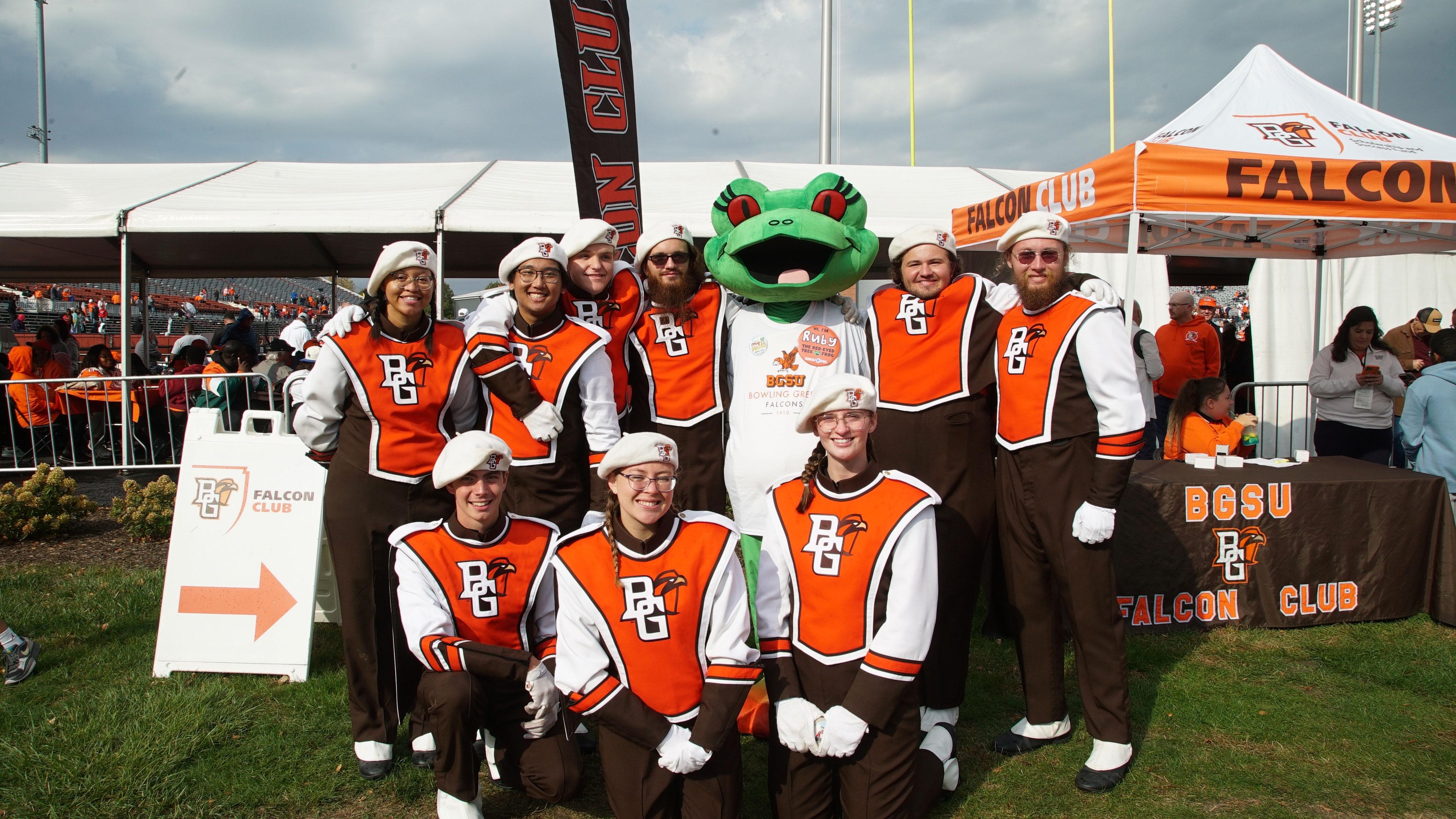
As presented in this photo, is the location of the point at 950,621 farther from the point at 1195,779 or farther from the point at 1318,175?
the point at 1318,175

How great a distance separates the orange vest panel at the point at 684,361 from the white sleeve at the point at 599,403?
0.85 feet

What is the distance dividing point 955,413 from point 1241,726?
5.90 ft

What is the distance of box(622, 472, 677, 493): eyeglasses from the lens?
2.49m

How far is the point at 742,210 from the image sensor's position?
3.51 meters

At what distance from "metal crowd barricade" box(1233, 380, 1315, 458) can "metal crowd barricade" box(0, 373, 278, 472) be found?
9.68 metres

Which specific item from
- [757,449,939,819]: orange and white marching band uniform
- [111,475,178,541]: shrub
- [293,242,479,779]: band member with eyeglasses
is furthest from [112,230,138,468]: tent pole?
[757,449,939,819]: orange and white marching band uniform

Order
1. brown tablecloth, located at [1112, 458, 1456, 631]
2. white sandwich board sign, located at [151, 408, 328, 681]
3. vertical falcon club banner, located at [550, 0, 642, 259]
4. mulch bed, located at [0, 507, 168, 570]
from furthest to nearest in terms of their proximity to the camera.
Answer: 1. mulch bed, located at [0, 507, 168, 570]
2. vertical falcon club banner, located at [550, 0, 642, 259]
3. brown tablecloth, located at [1112, 458, 1456, 631]
4. white sandwich board sign, located at [151, 408, 328, 681]

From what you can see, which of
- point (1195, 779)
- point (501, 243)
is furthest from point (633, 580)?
point (501, 243)

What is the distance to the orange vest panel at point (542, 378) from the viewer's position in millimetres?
3164

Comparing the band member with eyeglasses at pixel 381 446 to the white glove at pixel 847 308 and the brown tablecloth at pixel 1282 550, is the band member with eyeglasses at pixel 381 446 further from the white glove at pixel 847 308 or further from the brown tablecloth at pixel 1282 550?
the brown tablecloth at pixel 1282 550

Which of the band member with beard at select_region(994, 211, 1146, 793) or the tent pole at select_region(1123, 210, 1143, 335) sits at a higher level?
the tent pole at select_region(1123, 210, 1143, 335)

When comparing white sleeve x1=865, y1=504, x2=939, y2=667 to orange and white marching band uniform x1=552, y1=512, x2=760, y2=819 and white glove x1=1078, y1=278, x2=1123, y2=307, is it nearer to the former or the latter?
orange and white marching band uniform x1=552, y1=512, x2=760, y2=819

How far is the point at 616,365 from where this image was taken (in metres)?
3.39

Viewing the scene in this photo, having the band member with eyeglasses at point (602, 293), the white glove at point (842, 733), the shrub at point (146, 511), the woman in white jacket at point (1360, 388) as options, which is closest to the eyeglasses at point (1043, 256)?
the band member with eyeglasses at point (602, 293)
